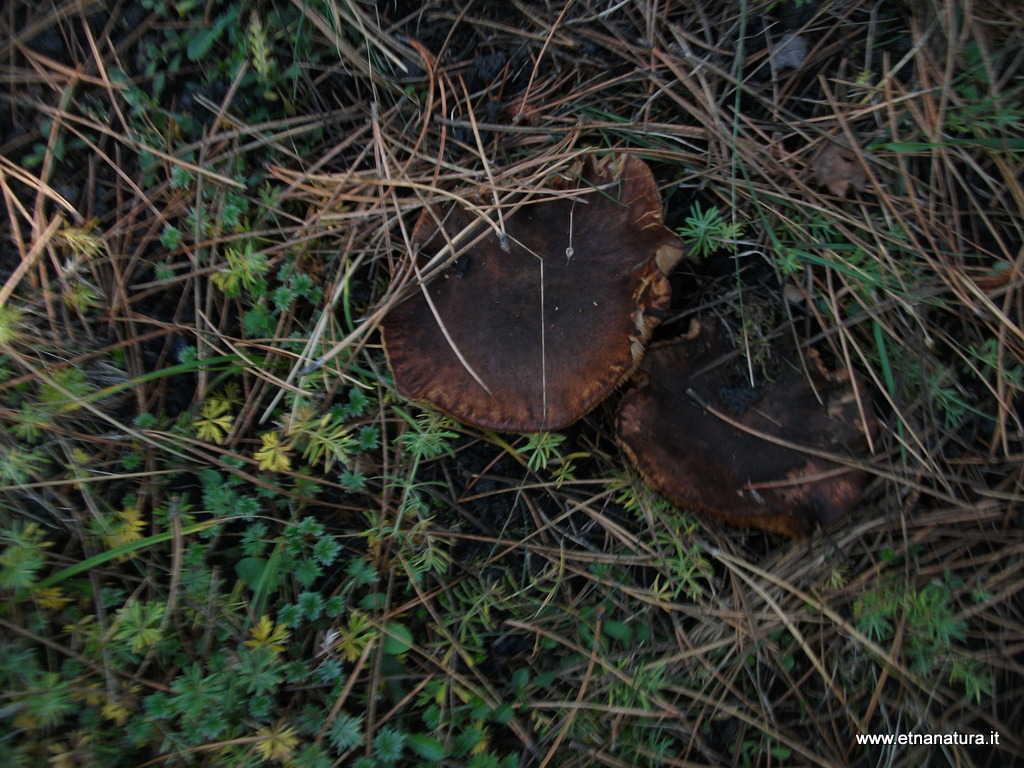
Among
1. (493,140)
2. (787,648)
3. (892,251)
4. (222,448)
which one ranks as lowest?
(787,648)

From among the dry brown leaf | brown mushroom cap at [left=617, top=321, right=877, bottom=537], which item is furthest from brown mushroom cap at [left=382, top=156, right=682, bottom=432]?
the dry brown leaf

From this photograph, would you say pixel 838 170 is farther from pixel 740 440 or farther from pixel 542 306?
pixel 542 306

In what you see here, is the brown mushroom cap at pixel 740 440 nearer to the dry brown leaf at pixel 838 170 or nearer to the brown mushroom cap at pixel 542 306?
the brown mushroom cap at pixel 542 306

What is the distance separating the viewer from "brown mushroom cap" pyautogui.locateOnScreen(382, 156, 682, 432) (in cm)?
179

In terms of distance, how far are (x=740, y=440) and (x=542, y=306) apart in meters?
0.73

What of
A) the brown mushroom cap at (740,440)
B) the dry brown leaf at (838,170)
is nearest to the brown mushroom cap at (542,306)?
the brown mushroom cap at (740,440)

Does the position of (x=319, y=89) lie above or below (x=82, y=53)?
below

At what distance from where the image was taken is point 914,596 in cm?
189

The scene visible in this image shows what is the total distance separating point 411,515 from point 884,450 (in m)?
1.51

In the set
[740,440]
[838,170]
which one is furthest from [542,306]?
[838,170]

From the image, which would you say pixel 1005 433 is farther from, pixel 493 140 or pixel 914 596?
pixel 493 140

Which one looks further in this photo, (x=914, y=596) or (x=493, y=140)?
(x=493, y=140)

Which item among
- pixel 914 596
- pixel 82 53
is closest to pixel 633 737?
pixel 914 596

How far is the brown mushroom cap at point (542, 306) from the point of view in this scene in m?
1.79
